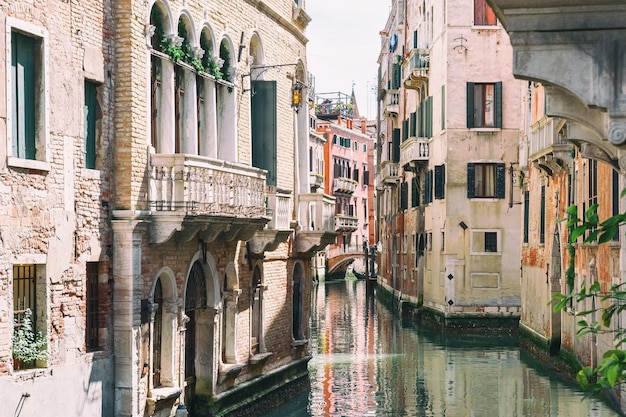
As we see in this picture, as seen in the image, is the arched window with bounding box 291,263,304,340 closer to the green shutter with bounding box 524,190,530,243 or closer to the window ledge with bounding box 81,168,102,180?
the window ledge with bounding box 81,168,102,180

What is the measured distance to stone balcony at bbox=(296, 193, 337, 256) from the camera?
20266mm

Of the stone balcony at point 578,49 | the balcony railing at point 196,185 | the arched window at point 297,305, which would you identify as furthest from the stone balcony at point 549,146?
the stone balcony at point 578,49

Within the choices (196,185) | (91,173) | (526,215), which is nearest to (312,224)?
(196,185)

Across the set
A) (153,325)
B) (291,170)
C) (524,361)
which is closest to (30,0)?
(153,325)

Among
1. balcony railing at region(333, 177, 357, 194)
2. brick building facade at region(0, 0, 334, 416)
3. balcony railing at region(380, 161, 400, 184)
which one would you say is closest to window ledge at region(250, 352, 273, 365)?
brick building facade at region(0, 0, 334, 416)

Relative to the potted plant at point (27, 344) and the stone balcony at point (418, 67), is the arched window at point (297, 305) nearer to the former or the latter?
the potted plant at point (27, 344)

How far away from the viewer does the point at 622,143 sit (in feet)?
21.2

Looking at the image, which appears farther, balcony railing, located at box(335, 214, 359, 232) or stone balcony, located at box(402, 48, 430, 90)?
balcony railing, located at box(335, 214, 359, 232)

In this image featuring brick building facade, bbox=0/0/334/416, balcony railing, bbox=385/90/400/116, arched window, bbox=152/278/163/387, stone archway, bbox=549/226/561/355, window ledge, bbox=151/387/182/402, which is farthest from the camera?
balcony railing, bbox=385/90/400/116

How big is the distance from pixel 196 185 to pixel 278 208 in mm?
4264

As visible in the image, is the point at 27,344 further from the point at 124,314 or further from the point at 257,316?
the point at 257,316

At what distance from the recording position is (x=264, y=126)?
1867cm

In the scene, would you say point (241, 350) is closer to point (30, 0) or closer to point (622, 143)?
point (30, 0)

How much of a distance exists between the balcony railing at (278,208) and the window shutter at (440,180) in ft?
50.6
